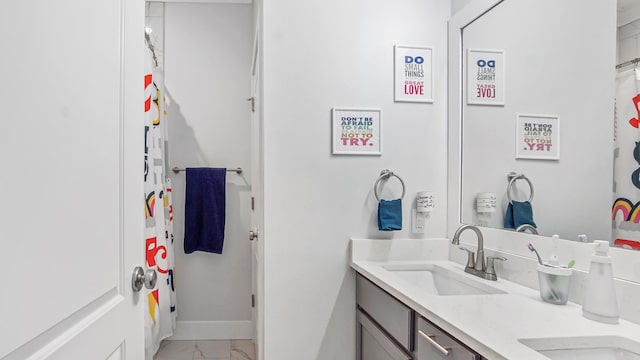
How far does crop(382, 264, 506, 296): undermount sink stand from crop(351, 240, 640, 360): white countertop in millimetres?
208

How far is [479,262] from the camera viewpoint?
163cm

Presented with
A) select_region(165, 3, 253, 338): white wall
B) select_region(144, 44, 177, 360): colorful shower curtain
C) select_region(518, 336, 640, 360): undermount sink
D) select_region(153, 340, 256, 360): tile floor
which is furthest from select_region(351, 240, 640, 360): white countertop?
select_region(165, 3, 253, 338): white wall

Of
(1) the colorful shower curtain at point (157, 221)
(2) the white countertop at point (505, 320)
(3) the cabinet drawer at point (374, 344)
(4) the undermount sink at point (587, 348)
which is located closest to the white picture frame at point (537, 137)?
(2) the white countertop at point (505, 320)

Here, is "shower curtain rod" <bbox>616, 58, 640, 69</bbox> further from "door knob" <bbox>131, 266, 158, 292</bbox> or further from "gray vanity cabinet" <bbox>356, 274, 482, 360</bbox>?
"door knob" <bbox>131, 266, 158, 292</bbox>

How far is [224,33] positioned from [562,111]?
8.24 feet

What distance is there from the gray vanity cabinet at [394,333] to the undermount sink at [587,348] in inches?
6.3

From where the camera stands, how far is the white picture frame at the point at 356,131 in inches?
75.6

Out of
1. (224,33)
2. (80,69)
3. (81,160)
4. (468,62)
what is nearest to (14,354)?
(81,160)

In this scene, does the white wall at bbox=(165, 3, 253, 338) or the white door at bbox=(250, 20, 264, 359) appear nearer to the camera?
the white door at bbox=(250, 20, 264, 359)

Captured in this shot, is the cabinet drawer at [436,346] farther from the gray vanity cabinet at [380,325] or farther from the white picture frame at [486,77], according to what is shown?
the white picture frame at [486,77]

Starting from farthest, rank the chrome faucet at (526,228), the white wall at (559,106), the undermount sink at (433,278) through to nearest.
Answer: the undermount sink at (433,278) < the chrome faucet at (526,228) < the white wall at (559,106)

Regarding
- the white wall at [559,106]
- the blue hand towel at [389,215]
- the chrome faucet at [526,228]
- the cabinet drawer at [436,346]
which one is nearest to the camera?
the cabinet drawer at [436,346]

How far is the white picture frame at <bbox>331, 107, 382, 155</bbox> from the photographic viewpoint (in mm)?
1920

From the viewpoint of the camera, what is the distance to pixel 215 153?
307cm
